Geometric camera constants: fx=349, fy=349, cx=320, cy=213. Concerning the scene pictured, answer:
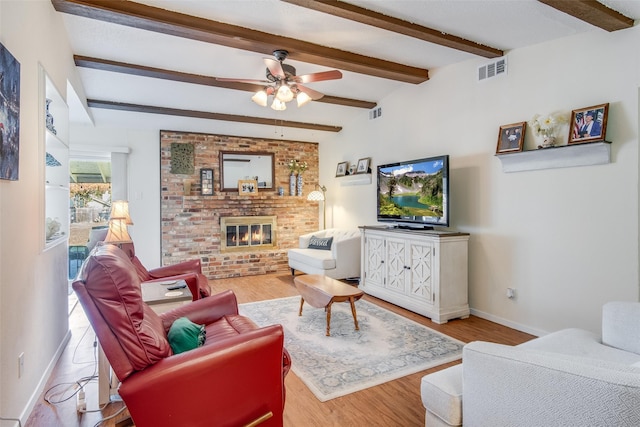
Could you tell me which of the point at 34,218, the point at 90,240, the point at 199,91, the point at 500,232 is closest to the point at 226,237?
the point at 90,240

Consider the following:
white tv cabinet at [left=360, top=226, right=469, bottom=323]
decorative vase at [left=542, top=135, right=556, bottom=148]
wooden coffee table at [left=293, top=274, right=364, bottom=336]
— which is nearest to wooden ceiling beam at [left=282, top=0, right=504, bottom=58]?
decorative vase at [left=542, top=135, right=556, bottom=148]

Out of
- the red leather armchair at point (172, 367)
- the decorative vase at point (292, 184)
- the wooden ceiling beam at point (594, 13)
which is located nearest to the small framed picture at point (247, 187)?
the decorative vase at point (292, 184)

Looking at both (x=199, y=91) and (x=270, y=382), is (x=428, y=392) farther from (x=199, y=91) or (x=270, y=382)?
(x=199, y=91)

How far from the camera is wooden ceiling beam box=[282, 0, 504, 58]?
2511 millimetres

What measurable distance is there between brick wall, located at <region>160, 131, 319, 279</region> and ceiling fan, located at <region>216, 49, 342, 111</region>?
2.70 m

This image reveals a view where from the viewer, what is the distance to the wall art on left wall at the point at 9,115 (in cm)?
163

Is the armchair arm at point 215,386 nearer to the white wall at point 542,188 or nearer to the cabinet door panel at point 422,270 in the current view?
the cabinet door panel at point 422,270

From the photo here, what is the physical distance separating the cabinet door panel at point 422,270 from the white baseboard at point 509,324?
593 mm

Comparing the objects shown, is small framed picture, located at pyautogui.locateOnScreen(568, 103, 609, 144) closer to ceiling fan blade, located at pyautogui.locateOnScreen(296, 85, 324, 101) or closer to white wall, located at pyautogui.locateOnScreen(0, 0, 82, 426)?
ceiling fan blade, located at pyautogui.locateOnScreen(296, 85, 324, 101)

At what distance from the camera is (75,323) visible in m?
3.64

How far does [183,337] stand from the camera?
189 cm

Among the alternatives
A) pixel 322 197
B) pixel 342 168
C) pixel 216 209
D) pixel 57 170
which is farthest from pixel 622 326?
Answer: pixel 216 209

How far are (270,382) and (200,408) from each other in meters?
0.33

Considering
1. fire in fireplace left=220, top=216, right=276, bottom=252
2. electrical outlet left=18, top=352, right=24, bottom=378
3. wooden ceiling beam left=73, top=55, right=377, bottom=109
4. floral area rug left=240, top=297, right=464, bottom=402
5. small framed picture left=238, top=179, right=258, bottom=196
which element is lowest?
floral area rug left=240, top=297, right=464, bottom=402
